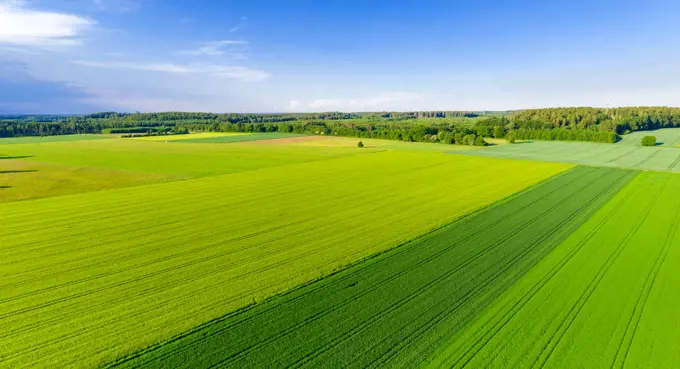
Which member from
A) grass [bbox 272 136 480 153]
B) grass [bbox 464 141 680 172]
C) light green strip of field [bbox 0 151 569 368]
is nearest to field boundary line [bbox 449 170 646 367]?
light green strip of field [bbox 0 151 569 368]

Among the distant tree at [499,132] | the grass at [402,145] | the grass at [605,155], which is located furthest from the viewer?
the distant tree at [499,132]

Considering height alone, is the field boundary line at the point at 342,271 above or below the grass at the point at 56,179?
below

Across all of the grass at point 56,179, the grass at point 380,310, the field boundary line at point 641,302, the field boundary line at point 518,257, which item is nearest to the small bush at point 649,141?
the field boundary line at point 518,257

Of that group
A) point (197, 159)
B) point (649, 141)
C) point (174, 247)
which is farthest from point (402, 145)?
point (174, 247)

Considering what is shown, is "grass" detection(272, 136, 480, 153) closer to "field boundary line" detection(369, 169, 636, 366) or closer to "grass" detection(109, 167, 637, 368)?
"field boundary line" detection(369, 169, 636, 366)

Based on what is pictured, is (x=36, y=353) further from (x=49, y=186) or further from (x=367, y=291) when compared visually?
(x=49, y=186)

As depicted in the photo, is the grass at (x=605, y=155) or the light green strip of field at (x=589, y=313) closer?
the light green strip of field at (x=589, y=313)

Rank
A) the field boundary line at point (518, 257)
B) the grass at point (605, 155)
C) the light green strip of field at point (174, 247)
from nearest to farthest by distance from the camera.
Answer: the light green strip of field at point (174, 247)
the field boundary line at point (518, 257)
the grass at point (605, 155)

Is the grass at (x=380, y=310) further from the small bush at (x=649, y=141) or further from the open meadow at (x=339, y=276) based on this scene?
the small bush at (x=649, y=141)
